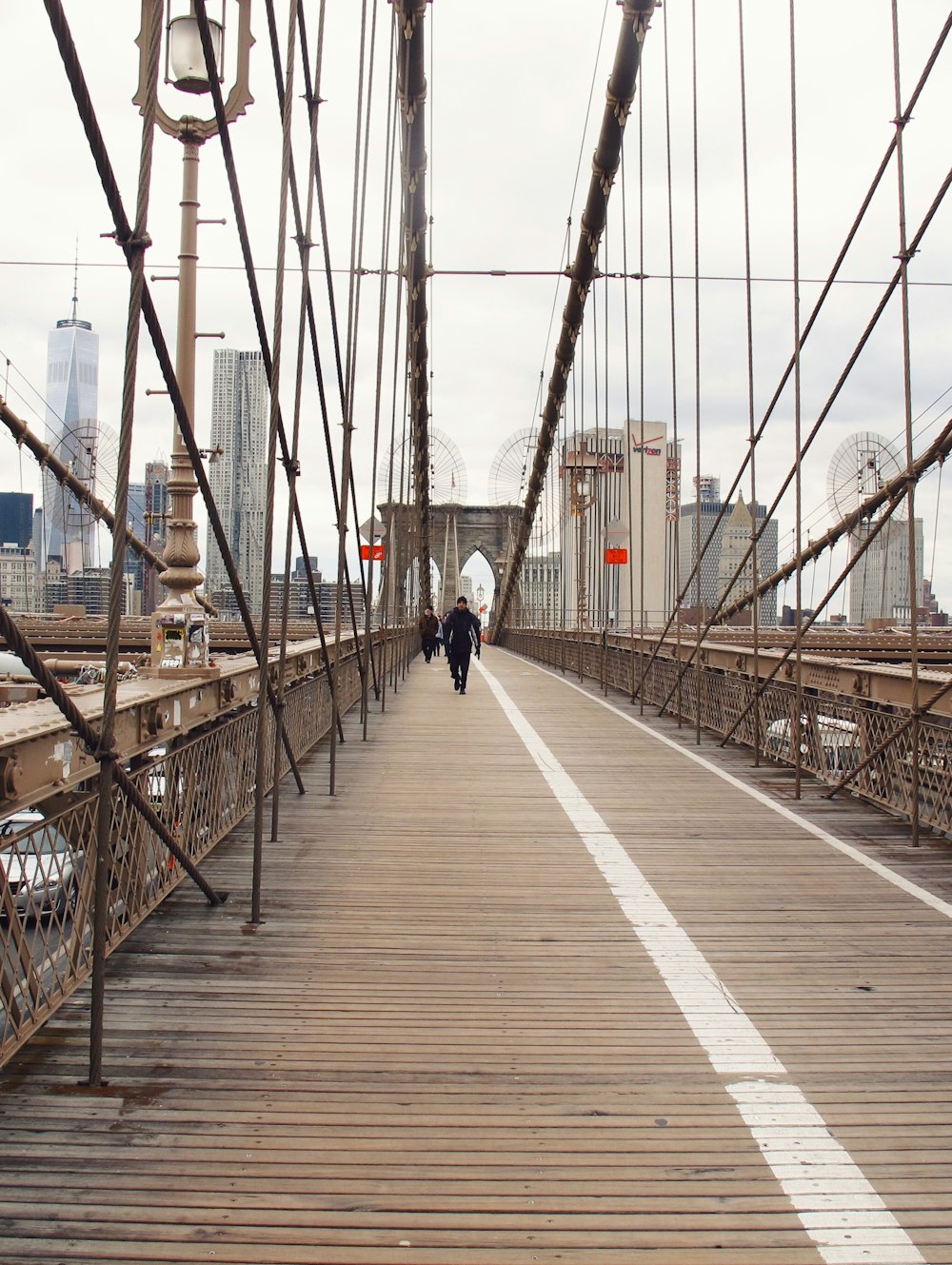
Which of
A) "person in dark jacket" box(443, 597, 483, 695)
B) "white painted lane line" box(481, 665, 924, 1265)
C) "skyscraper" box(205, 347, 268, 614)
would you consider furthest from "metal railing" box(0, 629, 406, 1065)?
"person in dark jacket" box(443, 597, 483, 695)

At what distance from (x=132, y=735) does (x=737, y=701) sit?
767 centimetres

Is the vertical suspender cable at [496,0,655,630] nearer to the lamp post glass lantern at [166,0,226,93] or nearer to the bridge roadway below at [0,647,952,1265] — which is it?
the lamp post glass lantern at [166,0,226,93]

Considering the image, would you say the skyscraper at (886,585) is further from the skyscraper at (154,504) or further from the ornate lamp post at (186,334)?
the ornate lamp post at (186,334)

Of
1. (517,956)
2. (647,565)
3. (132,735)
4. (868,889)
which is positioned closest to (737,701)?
(868,889)

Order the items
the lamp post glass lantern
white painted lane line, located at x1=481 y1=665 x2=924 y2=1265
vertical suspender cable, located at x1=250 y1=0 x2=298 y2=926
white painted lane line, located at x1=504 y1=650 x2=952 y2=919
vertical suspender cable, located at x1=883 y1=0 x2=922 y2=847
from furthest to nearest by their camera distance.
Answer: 1. the lamp post glass lantern
2. vertical suspender cable, located at x1=883 y1=0 x2=922 y2=847
3. white painted lane line, located at x1=504 y1=650 x2=952 y2=919
4. vertical suspender cable, located at x1=250 y1=0 x2=298 y2=926
5. white painted lane line, located at x1=481 y1=665 x2=924 y2=1265

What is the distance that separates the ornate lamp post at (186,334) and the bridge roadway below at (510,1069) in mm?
1159

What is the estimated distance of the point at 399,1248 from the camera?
2.32 m

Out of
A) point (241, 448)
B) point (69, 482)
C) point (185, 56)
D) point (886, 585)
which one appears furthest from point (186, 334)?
point (886, 585)

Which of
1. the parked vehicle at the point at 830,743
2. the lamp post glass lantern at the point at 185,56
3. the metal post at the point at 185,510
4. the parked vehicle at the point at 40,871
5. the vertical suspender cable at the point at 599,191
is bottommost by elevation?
the parked vehicle at the point at 830,743

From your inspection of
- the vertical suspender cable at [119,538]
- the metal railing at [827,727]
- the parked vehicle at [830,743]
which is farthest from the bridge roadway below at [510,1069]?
the parked vehicle at [830,743]

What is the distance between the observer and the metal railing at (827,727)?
6.56 m

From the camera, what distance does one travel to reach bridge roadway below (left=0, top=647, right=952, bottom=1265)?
2.42 m

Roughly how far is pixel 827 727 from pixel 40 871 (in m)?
6.47

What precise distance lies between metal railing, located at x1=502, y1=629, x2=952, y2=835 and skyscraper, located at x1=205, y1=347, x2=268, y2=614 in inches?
196
